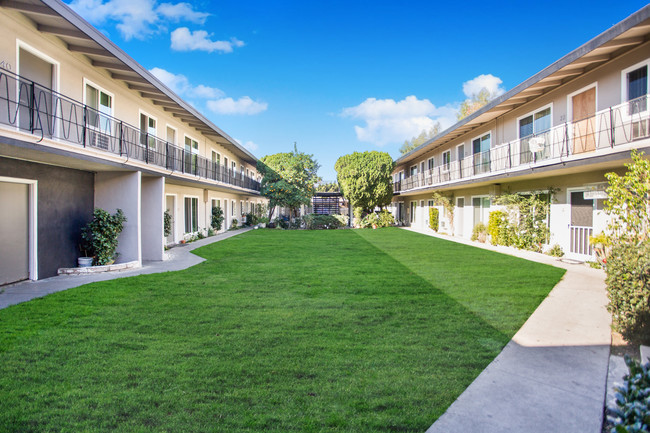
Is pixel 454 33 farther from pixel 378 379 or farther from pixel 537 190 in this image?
pixel 378 379

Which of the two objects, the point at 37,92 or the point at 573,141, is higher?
the point at 37,92

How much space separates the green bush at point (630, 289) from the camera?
4078 millimetres

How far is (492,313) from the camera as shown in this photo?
18.0 ft

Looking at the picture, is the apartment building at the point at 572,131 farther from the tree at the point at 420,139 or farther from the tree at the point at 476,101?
the tree at the point at 420,139

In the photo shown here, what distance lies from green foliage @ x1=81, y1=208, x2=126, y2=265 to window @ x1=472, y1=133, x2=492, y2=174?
50.2ft

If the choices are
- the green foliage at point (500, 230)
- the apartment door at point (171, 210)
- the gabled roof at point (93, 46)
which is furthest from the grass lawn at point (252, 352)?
the apartment door at point (171, 210)

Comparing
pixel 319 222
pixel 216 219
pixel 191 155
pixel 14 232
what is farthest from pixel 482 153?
pixel 14 232

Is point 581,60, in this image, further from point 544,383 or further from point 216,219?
point 216,219

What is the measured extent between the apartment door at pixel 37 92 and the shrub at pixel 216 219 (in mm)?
12939

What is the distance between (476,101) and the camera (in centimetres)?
4156

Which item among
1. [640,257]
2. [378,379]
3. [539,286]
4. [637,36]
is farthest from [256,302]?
[637,36]

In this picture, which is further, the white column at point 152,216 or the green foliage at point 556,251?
the green foliage at point 556,251

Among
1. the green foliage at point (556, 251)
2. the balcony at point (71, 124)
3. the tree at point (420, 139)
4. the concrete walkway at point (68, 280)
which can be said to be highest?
the tree at point (420, 139)

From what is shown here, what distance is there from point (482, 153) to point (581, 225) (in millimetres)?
6663
